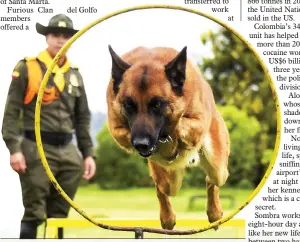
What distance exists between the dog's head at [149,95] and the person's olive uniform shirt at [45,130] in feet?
2.50

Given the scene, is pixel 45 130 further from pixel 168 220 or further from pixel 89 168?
pixel 168 220

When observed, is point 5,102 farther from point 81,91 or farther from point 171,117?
point 171,117

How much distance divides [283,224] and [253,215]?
0.20m

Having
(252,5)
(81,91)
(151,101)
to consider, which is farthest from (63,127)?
(252,5)

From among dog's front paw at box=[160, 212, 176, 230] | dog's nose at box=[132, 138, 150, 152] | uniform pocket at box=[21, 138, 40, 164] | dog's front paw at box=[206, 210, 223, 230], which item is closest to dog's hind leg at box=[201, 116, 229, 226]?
dog's front paw at box=[206, 210, 223, 230]

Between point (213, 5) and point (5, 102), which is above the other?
point (213, 5)

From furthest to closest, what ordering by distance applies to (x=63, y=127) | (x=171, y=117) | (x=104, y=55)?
(x=63, y=127) → (x=104, y=55) → (x=171, y=117)

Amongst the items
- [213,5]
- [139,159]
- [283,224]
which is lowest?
[283,224]

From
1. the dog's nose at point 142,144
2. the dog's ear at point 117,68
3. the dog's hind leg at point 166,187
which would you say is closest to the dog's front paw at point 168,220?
the dog's hind leg at point 166,187

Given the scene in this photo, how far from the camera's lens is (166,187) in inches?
205

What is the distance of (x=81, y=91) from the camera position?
18.1ft

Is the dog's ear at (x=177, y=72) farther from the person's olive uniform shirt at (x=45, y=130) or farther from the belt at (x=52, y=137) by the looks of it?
the belt at (x=52, y=137)

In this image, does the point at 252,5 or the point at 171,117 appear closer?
the point at 171,117

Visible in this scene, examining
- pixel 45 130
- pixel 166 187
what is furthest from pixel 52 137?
pixel 166 187
